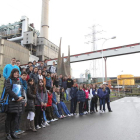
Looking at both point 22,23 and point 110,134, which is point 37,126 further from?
point 22,23

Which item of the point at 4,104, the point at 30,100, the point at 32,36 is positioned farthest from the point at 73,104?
the point at 32,36

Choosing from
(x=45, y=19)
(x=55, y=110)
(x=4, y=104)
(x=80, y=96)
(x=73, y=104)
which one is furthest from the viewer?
(x=45, y=19)

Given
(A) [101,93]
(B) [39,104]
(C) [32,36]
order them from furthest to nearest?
(C) [32,36] → (A) [101,93] → (B) [39,104]

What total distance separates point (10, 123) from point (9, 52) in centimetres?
3412

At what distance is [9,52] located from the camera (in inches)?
1379

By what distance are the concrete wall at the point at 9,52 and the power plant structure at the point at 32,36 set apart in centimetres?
343

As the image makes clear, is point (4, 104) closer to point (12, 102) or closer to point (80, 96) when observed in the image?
point (12, 102)

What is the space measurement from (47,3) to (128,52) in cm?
3432

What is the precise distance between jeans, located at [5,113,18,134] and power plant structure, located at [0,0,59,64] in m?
39.1

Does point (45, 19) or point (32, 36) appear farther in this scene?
point (45, 19)

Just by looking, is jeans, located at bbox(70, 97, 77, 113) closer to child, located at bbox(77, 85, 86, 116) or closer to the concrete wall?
child, located at bbox(77, 85, 86, 116)

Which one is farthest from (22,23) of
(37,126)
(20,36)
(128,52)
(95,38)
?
(37,126)

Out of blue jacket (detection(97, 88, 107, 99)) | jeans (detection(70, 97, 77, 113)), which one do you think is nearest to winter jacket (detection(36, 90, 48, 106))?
jeans (detection(70, 97, 77, 113))

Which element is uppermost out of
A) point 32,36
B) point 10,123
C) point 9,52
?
point 32,36
